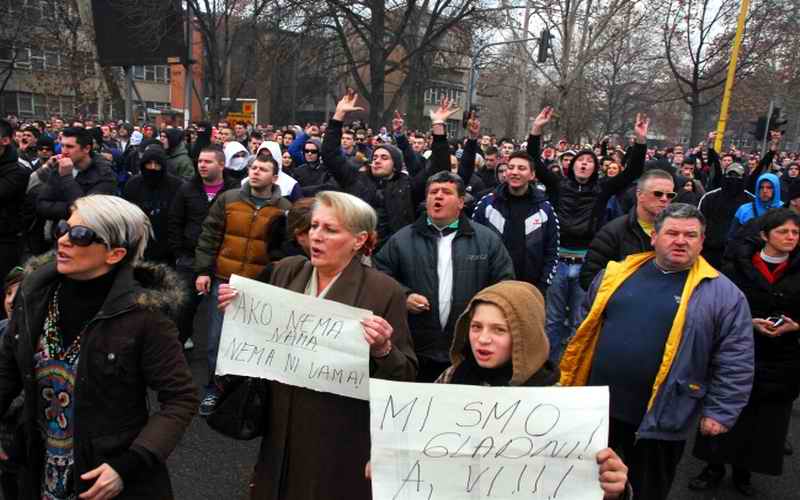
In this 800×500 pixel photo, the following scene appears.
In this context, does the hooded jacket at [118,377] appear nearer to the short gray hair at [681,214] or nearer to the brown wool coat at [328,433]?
the brown wool coat at [328,433]

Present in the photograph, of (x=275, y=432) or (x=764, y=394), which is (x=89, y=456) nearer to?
(x=275, y=432)

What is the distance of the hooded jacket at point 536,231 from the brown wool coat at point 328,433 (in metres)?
2.74

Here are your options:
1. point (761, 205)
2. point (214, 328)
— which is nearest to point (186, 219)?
point (214, 328)

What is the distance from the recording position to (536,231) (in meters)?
5.05

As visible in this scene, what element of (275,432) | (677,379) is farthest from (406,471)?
(677,379)

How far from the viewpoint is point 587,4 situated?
25922 mm

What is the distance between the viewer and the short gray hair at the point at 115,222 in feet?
7.24

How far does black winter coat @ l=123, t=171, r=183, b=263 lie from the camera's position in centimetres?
565

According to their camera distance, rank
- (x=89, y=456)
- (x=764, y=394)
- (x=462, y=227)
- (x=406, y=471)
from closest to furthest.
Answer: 1. (x=406, y=471)
2. (x=89, y=456)
3. (x=462, y=227)
4. (x=764, y=394)

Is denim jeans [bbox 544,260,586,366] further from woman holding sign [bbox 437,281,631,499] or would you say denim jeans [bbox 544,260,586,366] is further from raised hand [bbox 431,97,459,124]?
woman holding sign [bbox 437,281,631,499]

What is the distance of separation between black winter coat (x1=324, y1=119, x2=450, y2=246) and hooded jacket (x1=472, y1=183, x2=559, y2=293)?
0.63 m

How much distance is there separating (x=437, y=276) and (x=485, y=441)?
1734mm

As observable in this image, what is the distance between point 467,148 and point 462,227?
2769mm

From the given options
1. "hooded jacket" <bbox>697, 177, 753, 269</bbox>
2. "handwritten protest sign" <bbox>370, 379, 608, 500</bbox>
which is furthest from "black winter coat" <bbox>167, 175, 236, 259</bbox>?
"hooded jacket" <bbox>697, 177, 753, 269</bbox>
